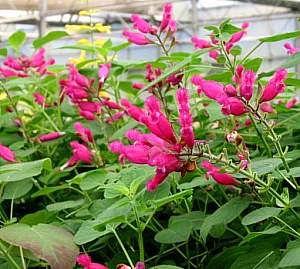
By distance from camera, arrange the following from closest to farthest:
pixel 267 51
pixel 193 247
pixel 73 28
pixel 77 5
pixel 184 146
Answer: pixel 184 146, pixel 193 247, pixel 73 28, pixel 77 5, pixel 267 51

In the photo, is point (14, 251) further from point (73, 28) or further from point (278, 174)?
point (73, 28)

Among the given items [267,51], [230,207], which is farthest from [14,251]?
[267,51]

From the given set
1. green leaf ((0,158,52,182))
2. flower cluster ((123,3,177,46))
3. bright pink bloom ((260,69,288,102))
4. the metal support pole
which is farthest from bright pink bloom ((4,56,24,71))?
the metal support pole

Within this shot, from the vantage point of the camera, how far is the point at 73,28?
2602mm

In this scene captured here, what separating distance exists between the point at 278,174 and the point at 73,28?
191 cm

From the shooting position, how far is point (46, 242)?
813mm

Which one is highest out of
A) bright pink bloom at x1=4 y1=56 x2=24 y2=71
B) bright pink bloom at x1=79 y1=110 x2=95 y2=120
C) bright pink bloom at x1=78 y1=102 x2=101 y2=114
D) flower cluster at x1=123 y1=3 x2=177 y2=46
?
flower cluster at x1=123 y1=3 x2=177 y2=46

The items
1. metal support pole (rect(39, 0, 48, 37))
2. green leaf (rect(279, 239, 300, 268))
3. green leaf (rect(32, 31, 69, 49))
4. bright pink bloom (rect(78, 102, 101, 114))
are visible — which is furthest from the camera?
metal support pole (rect(39, 0, 48, 37))

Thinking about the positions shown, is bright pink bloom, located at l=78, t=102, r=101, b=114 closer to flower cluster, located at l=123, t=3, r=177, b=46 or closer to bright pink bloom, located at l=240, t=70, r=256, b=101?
flower cluster, located at l=123, t=3, r=177, b=46

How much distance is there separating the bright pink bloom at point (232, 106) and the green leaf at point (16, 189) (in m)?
0.45

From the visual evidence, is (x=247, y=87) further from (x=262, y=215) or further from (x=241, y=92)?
(x=262, y=215)

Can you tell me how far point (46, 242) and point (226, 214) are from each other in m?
0.23

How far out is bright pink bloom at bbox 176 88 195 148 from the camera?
2.40 ft

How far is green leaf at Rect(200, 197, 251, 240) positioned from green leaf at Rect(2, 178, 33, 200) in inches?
15.2
